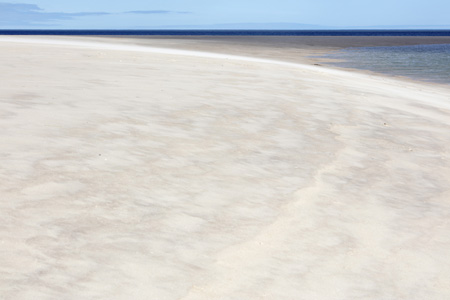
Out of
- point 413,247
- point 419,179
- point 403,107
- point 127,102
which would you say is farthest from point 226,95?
point 413,247

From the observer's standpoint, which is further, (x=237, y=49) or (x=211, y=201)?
(x=237, y=49)

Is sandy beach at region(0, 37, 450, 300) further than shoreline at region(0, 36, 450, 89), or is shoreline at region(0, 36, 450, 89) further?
shoreline at region(0, 36, 450, 89)

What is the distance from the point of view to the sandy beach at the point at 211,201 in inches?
90.8

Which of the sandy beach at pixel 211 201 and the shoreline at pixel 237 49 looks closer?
the sandy beach at pixel 211 201

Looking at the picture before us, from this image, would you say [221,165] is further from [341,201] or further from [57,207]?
[57,207]

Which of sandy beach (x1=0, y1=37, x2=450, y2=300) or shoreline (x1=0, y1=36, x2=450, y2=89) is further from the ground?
sandy beach (x1=0, y1=37, x2=450, y2=300)

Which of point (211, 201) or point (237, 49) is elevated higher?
point (211, 201)

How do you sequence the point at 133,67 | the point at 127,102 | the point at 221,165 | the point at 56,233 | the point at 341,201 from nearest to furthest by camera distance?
the point at 56,233
the point at 341,201
the point at 221,165
the point at 127,102
the point at 133,67

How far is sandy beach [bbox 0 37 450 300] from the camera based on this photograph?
231 centimetres

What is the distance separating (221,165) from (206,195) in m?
0.62

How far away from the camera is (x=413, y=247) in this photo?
289cm

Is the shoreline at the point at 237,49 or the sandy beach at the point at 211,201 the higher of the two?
the sandy beach at the point at 211,201

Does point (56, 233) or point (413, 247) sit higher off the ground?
point (56, 233)

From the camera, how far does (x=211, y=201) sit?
318 cm
